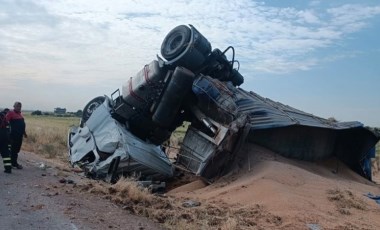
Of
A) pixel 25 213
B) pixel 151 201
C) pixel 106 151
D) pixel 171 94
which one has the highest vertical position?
pixel 171 94

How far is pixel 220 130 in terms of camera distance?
37.5 ft

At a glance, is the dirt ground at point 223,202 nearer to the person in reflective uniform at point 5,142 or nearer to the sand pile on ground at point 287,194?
the sand pile on ground at point 287,194

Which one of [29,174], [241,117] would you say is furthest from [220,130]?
[29,174]

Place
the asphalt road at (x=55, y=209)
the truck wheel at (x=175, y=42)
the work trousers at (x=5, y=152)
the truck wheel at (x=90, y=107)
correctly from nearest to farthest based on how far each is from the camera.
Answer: the asphalt road at (x=55, y=209) < the work trousers at (x=5, y=152) < the truck wheel at (x=175, y=42) < the truck wheel at (x=90, y=107)

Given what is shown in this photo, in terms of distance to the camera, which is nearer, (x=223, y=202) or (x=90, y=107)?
(x=223, y=202)

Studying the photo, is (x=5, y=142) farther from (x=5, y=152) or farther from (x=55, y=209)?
(x=55, y=209)

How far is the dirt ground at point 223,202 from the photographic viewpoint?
23.5 feet

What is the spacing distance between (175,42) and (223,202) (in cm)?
618

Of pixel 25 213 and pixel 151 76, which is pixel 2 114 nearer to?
pixel 151 76

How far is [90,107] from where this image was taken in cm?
1686

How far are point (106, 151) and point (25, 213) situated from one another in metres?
5.47

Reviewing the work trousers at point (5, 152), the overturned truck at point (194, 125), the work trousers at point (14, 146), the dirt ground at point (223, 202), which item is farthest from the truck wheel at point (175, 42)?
the work trousers at point (5, 152)

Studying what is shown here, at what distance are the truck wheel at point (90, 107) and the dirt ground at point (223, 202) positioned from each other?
460 cm

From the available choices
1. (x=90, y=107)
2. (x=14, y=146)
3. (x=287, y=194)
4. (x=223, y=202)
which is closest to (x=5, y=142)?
(x=14, y=146)
